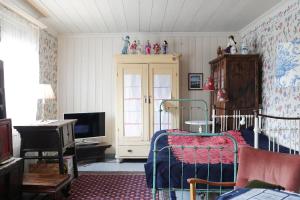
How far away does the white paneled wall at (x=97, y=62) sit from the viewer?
5.55m

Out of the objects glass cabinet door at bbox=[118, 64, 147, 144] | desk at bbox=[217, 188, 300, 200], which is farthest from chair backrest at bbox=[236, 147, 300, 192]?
glass cabinet door at bbox=[118, 64, 147, 144]

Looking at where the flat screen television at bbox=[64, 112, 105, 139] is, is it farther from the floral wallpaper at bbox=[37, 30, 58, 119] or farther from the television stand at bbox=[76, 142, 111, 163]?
A: the floral wallpaper at bbox=[37, 30, 58, 119]

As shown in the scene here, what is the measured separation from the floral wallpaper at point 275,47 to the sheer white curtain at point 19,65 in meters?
3.06

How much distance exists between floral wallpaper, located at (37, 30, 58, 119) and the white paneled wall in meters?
0.20

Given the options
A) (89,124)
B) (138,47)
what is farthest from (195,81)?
(89,124)

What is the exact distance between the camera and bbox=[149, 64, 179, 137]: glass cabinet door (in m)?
5.14

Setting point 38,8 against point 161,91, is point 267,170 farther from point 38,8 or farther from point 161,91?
point 38,8

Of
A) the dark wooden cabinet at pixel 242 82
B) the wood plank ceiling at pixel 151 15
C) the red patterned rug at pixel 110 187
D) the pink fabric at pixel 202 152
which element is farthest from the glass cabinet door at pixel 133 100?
the dark wooden cabinet at pixel 242 82

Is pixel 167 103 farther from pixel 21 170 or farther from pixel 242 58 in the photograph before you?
pixel 21 170

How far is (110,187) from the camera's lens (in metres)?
3.80

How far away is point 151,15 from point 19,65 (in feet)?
6.31

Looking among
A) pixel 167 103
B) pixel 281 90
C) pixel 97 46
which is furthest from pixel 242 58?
pixel 97 46

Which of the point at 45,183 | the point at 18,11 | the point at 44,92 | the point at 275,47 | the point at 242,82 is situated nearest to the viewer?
the point at 45,183

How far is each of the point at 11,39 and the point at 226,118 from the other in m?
3.07
